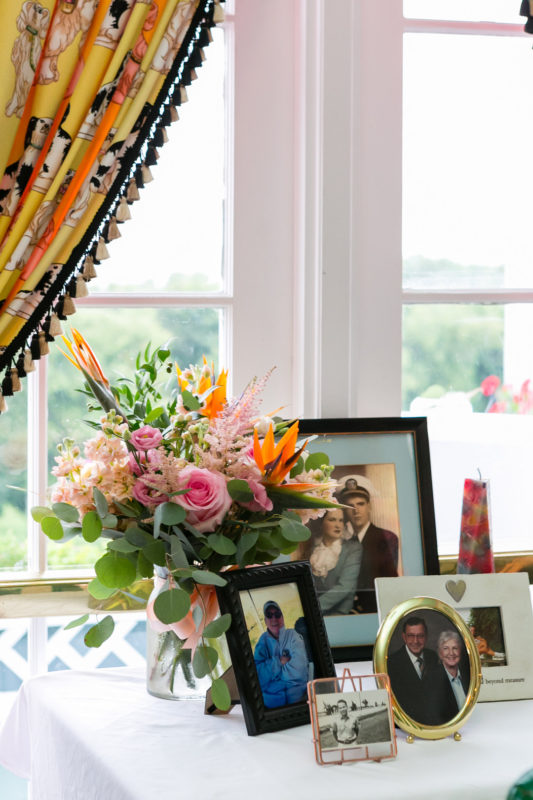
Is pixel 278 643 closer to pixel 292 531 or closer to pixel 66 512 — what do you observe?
pixel 292 531

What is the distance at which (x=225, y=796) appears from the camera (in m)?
0.99

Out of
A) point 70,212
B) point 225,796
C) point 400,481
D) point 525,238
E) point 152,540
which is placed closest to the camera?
point 225,796

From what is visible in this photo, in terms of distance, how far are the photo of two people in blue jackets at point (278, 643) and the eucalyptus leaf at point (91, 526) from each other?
199 millimetres

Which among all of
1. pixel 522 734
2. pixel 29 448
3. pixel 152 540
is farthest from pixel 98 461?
pixel 522 734

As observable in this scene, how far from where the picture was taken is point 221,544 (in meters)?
1.16

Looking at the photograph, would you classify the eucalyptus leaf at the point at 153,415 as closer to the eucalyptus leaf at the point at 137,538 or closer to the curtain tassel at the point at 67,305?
the eucalyptus leaf at the point at 137,538

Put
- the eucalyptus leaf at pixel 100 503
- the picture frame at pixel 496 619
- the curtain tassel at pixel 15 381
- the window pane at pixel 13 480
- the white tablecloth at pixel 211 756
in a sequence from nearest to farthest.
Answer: the white tablecloth at pixel 211 756
the eucalyptus leaf at pixel 100 503
the picture frame at pixel 496 619
the curtain tassel at pixel 15 381
the window pane at pixel 13 480

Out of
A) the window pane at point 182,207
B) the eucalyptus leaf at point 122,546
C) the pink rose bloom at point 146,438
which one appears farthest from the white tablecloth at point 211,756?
the window pane at point 182,207

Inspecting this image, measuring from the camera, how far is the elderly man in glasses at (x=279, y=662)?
3.79 feet

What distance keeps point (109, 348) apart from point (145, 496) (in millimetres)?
538

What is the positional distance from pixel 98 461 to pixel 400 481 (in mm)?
565

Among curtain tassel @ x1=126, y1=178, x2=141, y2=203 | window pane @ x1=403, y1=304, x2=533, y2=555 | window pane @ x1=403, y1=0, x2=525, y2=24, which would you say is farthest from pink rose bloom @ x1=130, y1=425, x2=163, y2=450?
window pane @ x1=403, y1=0, x2=525, y2=24

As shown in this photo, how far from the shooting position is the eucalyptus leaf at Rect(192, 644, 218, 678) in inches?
44.9

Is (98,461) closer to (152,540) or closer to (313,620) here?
(152,540)
